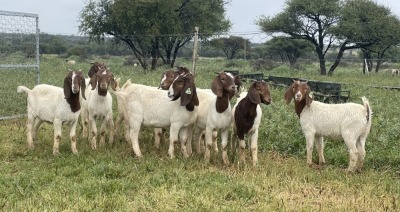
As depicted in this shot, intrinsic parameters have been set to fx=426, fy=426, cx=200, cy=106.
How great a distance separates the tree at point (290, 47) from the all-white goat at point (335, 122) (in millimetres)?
43415

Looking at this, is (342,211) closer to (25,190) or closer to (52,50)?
(25,190)

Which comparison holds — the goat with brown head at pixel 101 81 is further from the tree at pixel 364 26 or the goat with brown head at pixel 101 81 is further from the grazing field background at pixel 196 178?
the tree at pixel 364 26

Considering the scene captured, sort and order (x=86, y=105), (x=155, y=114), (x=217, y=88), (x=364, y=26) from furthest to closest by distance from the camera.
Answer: (x=364, y=26) → (x=86, y=105) → (x=155, y=114) → (x=217, y=88)

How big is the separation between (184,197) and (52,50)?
2343 inches

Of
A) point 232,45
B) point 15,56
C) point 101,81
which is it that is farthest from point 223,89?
point 232,45

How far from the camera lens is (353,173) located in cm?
731

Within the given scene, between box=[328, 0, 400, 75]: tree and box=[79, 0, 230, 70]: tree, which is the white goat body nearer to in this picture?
box=[79, 0, 230, 70]: tree

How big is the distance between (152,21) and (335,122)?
24.9m

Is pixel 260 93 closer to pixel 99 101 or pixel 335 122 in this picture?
pixel 335 122

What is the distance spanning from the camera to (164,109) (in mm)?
8203

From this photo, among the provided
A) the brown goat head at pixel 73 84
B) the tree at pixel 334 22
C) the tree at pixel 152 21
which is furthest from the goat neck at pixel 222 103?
the tree at pixel 334 22

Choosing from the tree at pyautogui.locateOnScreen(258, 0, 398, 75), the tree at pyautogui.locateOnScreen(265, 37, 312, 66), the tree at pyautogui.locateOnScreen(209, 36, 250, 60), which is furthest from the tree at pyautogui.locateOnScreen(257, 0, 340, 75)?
the tree at pyautogui.locateOnScreen(209, 36, 250, 60)

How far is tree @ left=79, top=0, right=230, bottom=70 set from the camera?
30.9 m

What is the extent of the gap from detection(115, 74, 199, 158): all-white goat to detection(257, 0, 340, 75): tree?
2954cm
